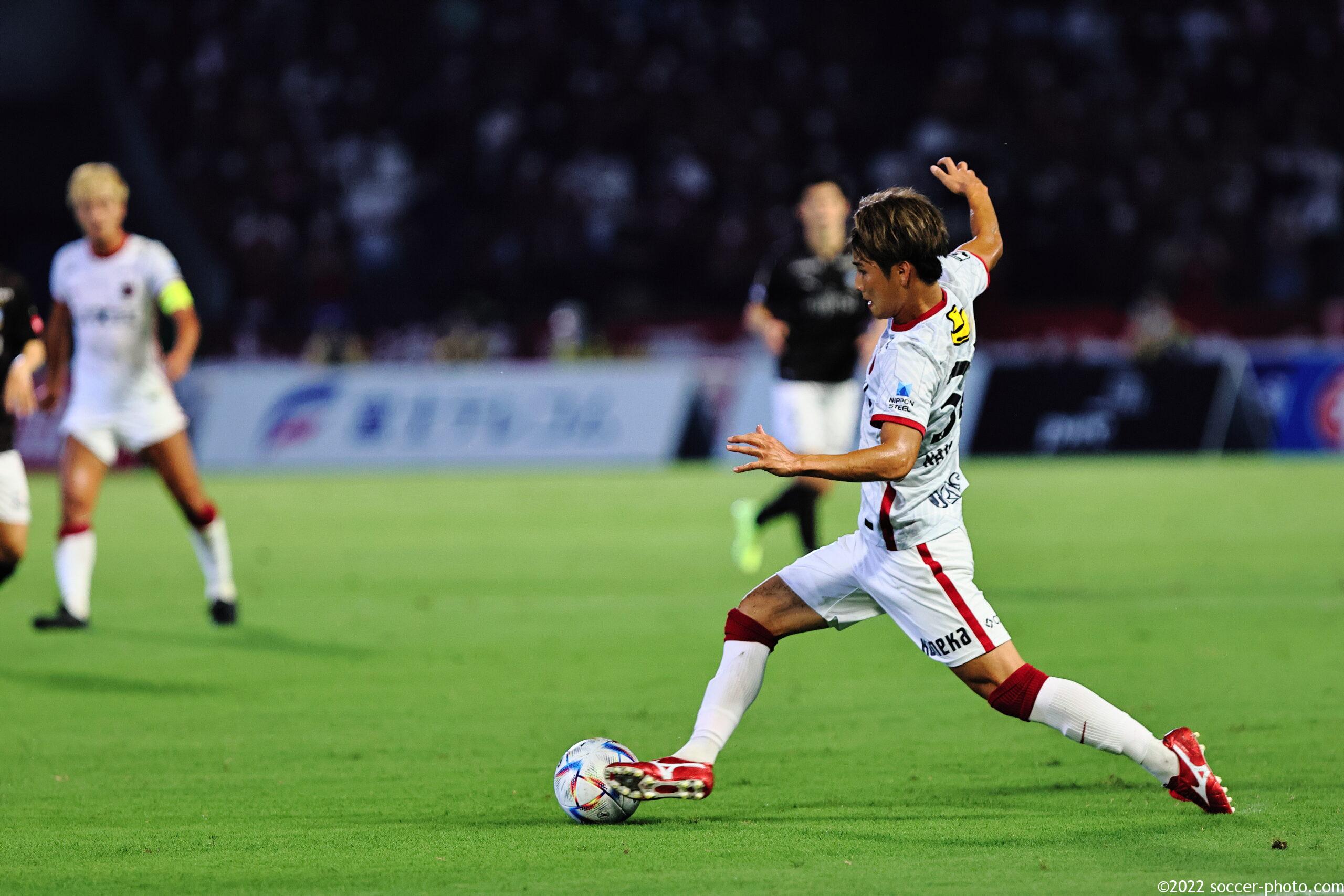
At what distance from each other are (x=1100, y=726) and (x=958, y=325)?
4.31 feet

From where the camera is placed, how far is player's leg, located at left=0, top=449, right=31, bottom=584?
28.5 ft

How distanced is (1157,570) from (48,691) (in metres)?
7.53

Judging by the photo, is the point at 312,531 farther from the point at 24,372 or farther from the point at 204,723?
the point at 204,723

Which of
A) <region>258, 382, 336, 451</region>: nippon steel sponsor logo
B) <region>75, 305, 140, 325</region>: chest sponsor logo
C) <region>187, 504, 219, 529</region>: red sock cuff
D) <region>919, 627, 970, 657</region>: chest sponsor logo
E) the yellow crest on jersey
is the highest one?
the yellow crest on jersey

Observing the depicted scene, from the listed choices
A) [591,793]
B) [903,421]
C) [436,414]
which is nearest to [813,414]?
[591,793]

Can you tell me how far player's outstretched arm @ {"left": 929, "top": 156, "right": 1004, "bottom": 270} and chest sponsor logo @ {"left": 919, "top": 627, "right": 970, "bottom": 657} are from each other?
1.27 m

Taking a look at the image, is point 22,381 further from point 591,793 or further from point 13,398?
point 591,793

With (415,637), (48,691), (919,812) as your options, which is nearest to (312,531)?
(415,637)

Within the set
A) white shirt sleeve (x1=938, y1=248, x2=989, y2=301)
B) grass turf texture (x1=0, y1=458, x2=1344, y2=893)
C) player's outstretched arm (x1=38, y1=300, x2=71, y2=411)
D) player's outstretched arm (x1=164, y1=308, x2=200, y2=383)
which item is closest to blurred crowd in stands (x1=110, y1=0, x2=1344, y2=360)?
grass turf texture (x1=0, y1=458, x2=1344, y2=893)

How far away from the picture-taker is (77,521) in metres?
9.69

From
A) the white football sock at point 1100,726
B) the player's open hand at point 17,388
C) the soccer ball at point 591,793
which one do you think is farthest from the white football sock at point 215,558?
the white football sock at point 1100,726

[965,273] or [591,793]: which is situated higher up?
[965,273]

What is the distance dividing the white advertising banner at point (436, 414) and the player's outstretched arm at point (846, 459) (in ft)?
59.1

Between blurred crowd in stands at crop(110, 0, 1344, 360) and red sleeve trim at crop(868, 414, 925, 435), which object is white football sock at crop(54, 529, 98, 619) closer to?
red sleeve trim at crop(868, 414, 925, 435)
